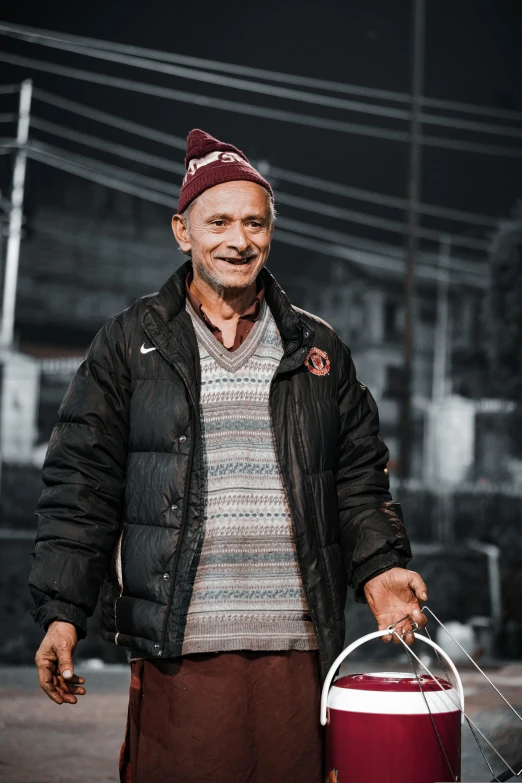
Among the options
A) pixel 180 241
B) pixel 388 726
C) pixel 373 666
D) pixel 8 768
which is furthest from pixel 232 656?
pixel 373 666

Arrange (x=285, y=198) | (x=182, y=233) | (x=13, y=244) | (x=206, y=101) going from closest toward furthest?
(x=182, y=233)
(x=13, y=244)
(x=206, y=101)
(x=285, y=198)

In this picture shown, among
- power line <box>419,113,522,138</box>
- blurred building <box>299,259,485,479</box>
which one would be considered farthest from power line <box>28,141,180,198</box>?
power line <box>419,113,522,138</box>

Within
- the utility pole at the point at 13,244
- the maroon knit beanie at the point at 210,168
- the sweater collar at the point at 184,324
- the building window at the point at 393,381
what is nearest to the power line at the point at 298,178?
the utility pole at the point at 13,244

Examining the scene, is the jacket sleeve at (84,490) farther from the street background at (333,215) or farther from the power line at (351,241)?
the power line at (351,241)

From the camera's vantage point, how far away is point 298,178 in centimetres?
580

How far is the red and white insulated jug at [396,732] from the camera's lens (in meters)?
1.84

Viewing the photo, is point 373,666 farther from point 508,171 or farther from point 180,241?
point 180,241

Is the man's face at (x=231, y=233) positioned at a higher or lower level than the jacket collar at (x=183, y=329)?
higher

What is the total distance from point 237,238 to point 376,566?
29.6 inches

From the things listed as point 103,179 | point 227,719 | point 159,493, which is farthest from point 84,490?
point 103,179

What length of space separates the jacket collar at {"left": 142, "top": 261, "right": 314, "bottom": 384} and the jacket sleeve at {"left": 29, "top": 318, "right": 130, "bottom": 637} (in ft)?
0.28

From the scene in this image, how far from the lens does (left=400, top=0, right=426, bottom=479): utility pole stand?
588cm

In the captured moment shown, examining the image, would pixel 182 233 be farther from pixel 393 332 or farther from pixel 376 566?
pixel 393 332

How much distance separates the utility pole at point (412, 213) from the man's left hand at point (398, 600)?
373 cm
